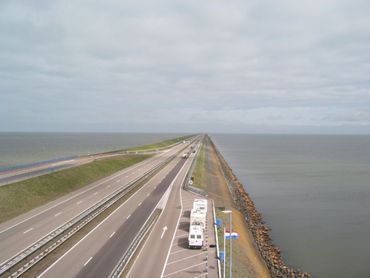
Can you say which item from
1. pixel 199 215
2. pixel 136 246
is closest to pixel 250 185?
pixel 199 215

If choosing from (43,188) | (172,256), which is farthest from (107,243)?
(43,188)

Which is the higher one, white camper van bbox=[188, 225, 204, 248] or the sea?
white camper van bbox=[188, 225, 204, 248]

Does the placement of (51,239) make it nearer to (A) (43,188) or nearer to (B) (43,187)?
(A) (43,188)

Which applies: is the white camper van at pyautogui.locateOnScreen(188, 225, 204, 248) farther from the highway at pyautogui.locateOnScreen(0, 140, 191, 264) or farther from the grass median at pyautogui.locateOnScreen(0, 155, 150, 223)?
the grass median at pyautogui.locateOnScreen(0, 155, 150, 223)

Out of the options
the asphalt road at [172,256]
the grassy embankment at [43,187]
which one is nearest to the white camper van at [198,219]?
the asphalt road at [172,256]

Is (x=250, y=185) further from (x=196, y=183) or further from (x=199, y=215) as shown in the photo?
(x=199, y=215)

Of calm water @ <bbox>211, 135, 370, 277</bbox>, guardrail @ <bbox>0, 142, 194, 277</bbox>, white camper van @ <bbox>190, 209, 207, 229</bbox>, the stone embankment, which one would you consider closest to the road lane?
guardrail @ <bbox>0, 142, 194, 277</bbox>
